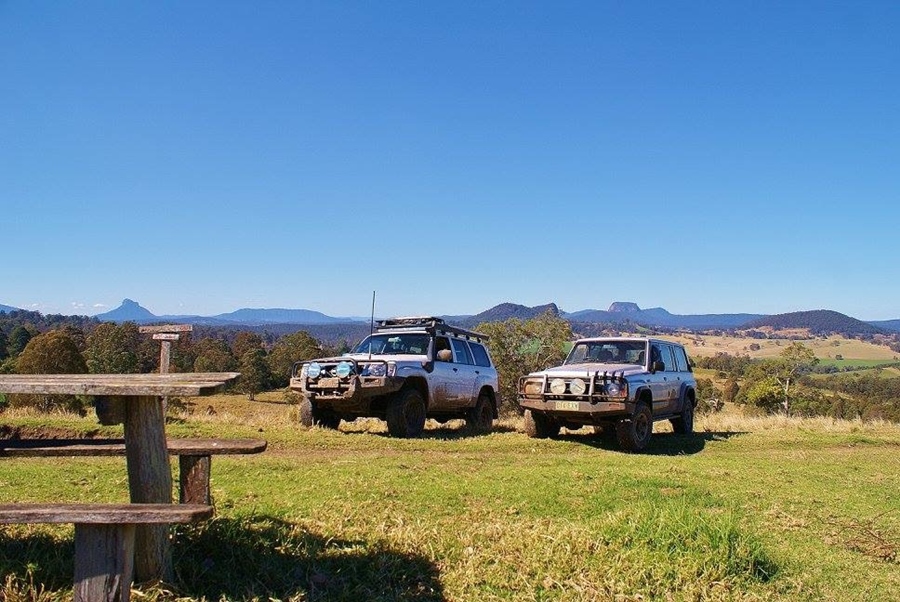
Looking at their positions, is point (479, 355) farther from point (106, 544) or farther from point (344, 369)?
point (106, 544)

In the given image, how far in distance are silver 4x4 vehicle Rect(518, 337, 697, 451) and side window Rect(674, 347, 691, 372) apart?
0.24 metres

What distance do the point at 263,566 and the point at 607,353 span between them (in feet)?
32.2

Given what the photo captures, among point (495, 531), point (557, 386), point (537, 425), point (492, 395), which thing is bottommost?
point (537, 425)

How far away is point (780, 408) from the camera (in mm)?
43469

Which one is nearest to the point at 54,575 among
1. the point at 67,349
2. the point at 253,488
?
the point at 253,488

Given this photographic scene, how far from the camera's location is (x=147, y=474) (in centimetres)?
344

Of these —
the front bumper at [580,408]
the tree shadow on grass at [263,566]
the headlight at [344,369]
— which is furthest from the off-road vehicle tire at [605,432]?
the tree shadow on grass at [263,566]

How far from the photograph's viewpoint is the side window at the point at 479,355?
45.2 feet

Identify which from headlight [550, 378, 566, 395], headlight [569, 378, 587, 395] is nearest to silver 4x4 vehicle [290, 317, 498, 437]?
headlight [550, 378, 566, 395]

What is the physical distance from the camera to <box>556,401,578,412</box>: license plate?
1067cm

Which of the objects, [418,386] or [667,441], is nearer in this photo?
[418,386]

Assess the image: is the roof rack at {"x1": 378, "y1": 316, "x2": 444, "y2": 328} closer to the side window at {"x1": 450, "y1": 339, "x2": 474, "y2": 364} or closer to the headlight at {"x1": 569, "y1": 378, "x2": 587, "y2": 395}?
the side window at {"x1": 450, "y1": 339, "x2": 474, "y2": 364}

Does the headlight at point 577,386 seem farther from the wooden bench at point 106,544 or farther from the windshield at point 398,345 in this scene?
the wooden bench at point 106,544

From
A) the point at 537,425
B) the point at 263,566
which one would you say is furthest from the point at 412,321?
the point at 263,566
